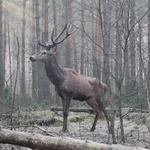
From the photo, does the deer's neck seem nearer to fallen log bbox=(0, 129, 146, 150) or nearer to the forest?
the forest

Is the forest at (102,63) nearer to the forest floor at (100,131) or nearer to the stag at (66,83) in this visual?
the forest floor at (100,131)

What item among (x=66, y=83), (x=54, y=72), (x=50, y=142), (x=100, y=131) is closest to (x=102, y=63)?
(x=66, y=83)

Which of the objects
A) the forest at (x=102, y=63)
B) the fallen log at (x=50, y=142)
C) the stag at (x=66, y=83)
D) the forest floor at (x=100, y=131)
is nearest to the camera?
the fallen log at (x=50, y=142)

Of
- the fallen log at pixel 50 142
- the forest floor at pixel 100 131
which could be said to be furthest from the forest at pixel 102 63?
the fallen log at pixel 50 142

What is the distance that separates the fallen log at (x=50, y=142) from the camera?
3.46 m

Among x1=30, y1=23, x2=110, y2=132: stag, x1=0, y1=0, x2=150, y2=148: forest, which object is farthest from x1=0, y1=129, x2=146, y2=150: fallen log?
x1=30, y1=23, x2=110, y2=132: stag

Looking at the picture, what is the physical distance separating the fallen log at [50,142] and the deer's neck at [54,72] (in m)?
3.66

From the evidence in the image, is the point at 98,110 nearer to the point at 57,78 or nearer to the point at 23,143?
the point at 57,78

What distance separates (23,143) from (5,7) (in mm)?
30469

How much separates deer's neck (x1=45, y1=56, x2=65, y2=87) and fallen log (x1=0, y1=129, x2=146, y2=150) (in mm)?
3658

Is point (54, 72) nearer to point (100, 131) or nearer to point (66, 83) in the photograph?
point (66, 83)

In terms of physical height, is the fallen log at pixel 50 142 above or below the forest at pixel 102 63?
below

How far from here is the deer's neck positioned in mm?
8156

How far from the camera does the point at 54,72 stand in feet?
26.9
